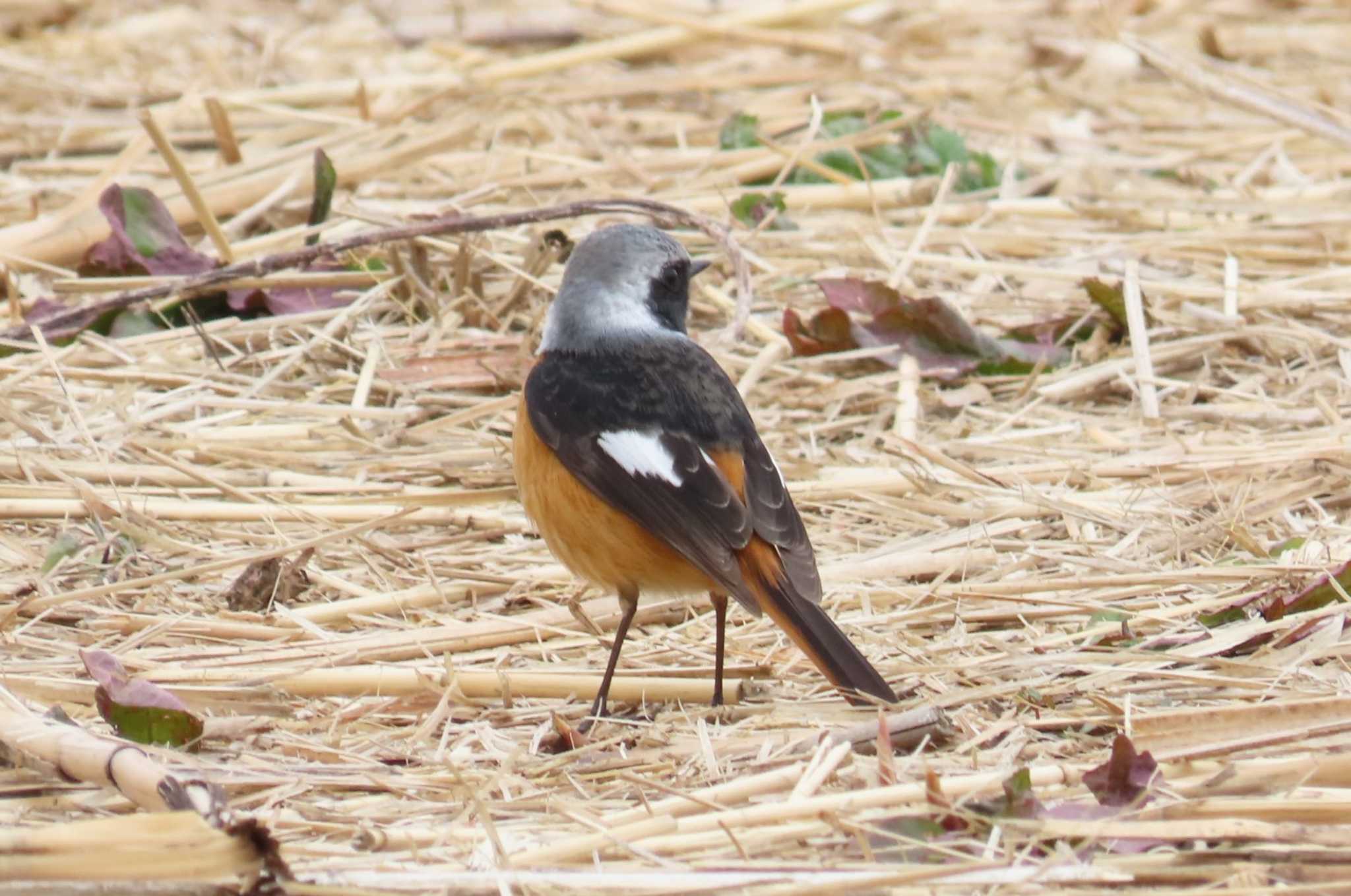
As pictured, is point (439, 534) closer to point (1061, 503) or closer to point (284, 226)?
point (1061, 503)

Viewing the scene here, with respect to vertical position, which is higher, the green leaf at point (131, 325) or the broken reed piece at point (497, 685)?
the green leaf at point (131, 325)

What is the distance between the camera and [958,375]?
588cm

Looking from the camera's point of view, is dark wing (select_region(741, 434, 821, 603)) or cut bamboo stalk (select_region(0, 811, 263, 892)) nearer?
cut bamboo stalk (select_region(0, 811, 263, 892))

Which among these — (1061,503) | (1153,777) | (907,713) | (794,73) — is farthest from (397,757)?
(794,73)

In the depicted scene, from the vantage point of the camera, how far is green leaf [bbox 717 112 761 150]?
24.4 feet

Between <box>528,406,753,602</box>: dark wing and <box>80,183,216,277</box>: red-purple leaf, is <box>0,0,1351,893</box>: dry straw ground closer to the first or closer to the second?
<box>80,183,216,277</box>: red-purple leaf

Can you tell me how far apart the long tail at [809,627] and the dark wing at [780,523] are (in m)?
0.02

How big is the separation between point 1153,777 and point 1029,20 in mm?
7244

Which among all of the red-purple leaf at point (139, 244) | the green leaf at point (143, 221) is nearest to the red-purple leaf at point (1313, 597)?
the red-purple leaf at point (139, 244)

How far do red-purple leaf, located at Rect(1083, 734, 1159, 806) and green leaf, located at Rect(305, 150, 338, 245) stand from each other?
376 cm

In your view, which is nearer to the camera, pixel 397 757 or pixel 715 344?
pixel 397 757

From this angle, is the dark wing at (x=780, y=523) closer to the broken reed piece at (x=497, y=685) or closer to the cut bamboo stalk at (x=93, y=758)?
the broken reed piece at (x=497, y=685)

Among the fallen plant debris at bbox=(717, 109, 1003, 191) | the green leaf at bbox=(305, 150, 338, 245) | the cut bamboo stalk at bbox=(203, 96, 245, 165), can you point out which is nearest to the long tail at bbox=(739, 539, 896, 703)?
the green leaf at bbox=(305, 150, 338, 245)

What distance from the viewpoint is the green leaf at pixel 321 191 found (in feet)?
20.2
